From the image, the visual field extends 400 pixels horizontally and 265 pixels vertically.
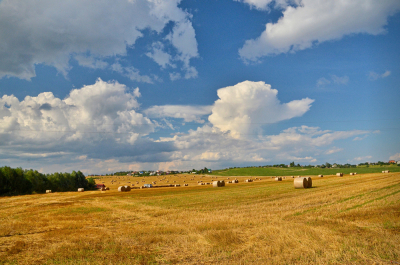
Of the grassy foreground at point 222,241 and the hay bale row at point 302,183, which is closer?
the grassy foreground at point 222,241

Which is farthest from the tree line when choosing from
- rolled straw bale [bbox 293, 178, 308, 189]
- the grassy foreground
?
rolled straw bale [bbox 293, 178, 308, 189]

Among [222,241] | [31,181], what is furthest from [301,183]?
[31,181]

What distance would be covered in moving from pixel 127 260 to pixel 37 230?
1031cm

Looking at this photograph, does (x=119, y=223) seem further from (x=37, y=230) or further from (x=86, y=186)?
(x=86, y=186)

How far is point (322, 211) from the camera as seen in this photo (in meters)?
18.2

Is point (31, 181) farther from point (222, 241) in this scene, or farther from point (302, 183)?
point (222, 241)

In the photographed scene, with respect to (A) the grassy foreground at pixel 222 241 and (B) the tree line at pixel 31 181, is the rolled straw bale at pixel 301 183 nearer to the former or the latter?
(A) the grassy foreground at pixel 222 241

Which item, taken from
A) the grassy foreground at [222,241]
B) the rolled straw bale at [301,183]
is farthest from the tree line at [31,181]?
the rolled straw bale at [301,183]

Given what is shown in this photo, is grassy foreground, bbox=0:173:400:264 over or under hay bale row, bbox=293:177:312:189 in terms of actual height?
over

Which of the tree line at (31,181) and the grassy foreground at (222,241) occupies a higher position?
the grassy foreground at (222,241)

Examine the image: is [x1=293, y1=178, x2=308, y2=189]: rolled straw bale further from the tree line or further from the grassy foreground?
the tree line

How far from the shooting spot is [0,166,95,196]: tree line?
66625 millimetres

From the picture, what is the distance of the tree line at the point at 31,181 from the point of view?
219 feet

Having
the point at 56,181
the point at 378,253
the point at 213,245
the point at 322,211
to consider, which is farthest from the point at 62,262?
the point at 56,181
